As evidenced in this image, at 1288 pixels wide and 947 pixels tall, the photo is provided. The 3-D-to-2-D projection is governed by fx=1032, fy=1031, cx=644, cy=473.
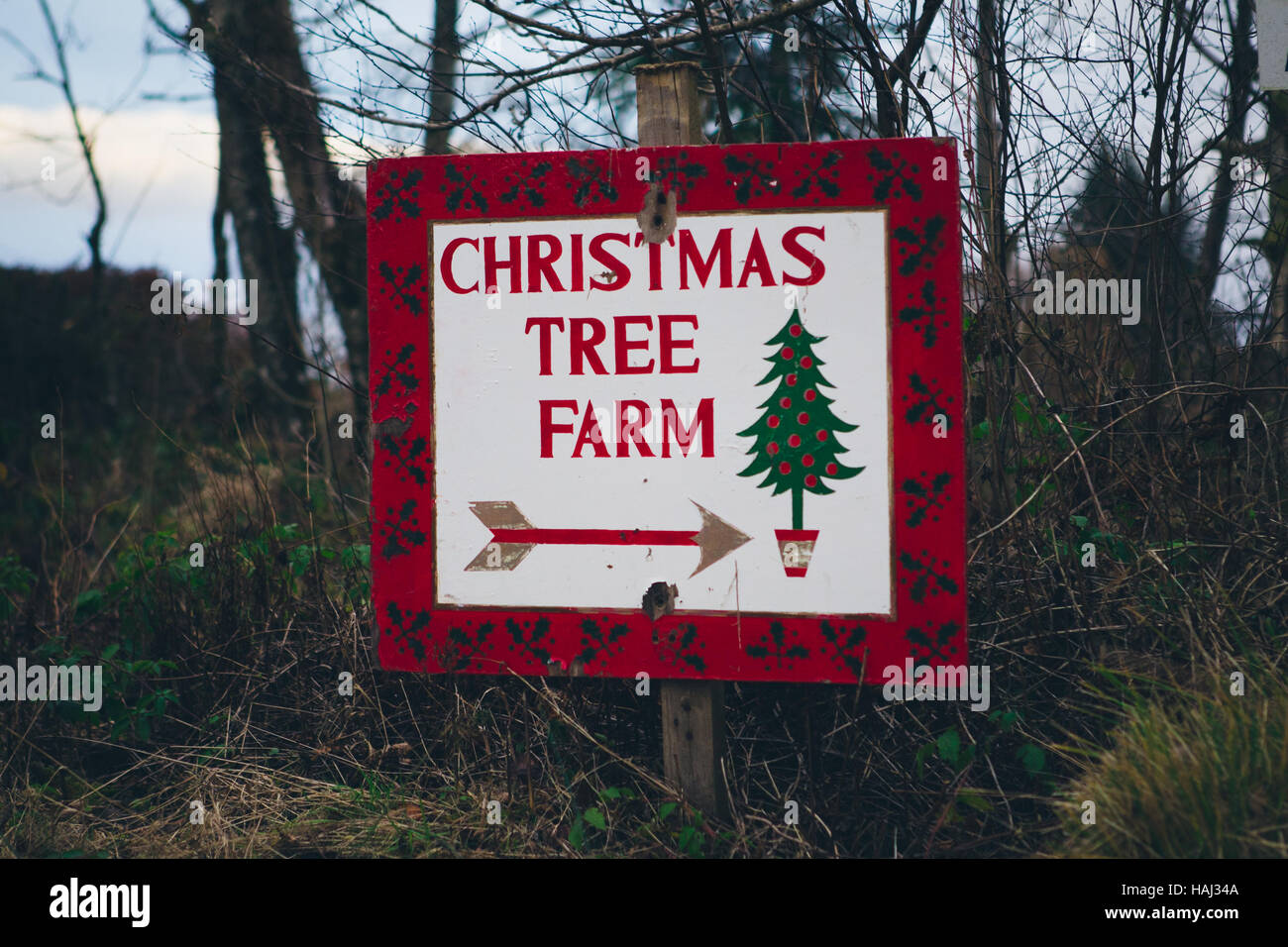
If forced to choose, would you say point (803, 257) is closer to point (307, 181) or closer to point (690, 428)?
point (690, 428)

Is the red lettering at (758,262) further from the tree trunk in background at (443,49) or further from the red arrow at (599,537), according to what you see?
the tree trunk in background at (443,49)

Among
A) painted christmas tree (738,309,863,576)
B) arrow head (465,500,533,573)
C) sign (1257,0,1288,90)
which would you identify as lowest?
arrow head (465,500,533,573)

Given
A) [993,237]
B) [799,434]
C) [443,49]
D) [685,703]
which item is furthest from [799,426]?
[443,49]

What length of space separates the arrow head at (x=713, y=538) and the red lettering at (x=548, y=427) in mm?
446

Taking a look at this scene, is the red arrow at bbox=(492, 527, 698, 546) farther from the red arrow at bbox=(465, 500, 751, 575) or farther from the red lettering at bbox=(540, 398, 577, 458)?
the red lettering at bbox=(540, 398, 577, 458)

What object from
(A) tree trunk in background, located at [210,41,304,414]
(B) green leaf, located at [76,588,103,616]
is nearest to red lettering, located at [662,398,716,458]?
(B) green leaf, located at [76,588,103,616]

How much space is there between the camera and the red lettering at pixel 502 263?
3.06m

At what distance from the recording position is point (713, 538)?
2922 millimetres

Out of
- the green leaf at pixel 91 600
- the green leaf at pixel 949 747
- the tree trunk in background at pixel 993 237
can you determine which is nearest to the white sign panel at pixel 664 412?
the green leaf at pixel 949 747

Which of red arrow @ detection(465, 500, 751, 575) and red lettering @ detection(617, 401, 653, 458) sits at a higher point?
red lettering @ detection(617, 401, 653, 458)

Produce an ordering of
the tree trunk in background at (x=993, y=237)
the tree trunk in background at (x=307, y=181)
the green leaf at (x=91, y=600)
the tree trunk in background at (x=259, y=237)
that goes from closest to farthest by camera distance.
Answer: the tree trunk in background at (x=993, y=237) → the green leaf at (x=91, y=600) → the tree trunk in background at (x=307, y=181) → the tree trunk in background at (x=259, y=237)

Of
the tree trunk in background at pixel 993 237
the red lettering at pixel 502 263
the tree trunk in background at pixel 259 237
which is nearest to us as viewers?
the red lettering at pixel 502 263

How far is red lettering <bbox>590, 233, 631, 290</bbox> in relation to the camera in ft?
9.76

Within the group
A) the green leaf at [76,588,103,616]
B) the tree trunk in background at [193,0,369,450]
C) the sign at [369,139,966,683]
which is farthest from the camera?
the tree trunk in background at [193,0,369,450]
